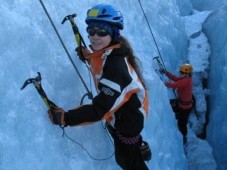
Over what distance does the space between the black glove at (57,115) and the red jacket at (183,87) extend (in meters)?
3.36

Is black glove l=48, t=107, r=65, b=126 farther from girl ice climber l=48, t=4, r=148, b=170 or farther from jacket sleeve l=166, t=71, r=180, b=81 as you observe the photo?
jacket sleeve l=166, t=71, r=180, b=81

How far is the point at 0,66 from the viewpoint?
2189 millimetres

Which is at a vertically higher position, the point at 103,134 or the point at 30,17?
the point at 30,17

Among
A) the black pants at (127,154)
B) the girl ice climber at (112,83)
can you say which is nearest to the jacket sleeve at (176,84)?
Answer: the black pants at (127,154)

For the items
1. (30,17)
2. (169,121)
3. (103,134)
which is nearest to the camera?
(30,17)

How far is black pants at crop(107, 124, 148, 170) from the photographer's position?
9.39 ft

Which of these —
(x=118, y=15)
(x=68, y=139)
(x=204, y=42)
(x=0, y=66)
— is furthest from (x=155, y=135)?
(x=204, y=42)

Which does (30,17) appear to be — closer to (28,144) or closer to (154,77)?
(28,144)

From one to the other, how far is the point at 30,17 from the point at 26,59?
0.37 metres

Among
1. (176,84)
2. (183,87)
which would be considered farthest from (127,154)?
(183,87)

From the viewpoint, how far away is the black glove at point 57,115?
2295mm

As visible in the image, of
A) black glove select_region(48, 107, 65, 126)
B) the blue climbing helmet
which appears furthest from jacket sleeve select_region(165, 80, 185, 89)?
black glove select_region(48, 107, 65, 126)

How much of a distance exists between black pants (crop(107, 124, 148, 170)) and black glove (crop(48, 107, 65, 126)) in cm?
66

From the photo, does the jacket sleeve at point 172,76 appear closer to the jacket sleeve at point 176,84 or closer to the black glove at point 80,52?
the jacket sleeve at point 176,84
